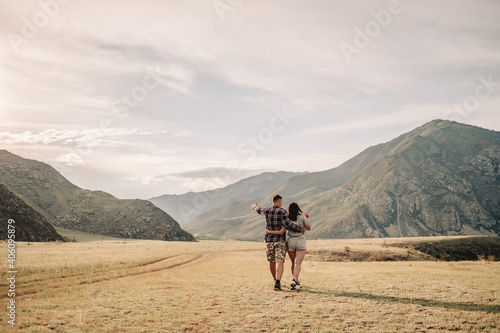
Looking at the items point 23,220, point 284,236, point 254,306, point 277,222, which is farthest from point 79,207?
point 254,306

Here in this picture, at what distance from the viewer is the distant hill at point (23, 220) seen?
105 meters

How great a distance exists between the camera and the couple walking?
1433 cm

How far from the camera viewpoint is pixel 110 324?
8.80m

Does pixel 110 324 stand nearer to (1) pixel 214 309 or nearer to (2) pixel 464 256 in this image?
(1) pixel 214 309

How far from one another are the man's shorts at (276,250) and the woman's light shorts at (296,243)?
35cm

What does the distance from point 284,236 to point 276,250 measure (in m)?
0.74

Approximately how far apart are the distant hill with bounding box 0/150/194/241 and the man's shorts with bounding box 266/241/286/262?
160 metres

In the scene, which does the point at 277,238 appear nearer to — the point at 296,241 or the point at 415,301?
the point at 296,241

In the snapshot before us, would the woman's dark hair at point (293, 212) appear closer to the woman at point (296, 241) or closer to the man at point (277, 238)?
the woman at point (296, 241)

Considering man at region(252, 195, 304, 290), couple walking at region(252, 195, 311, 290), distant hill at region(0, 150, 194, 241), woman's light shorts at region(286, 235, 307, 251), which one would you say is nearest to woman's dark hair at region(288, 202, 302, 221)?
couple walking at region(252, 195, 311, 290)

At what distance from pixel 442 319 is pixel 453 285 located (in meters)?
7.15

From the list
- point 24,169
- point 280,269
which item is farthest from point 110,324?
point 24,169

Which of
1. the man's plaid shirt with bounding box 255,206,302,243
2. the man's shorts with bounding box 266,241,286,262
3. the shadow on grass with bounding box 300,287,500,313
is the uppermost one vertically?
the man's plaid shirt with bounding box 255,206,302,243

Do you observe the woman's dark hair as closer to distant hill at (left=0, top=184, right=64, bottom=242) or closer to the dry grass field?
the dry grass field
